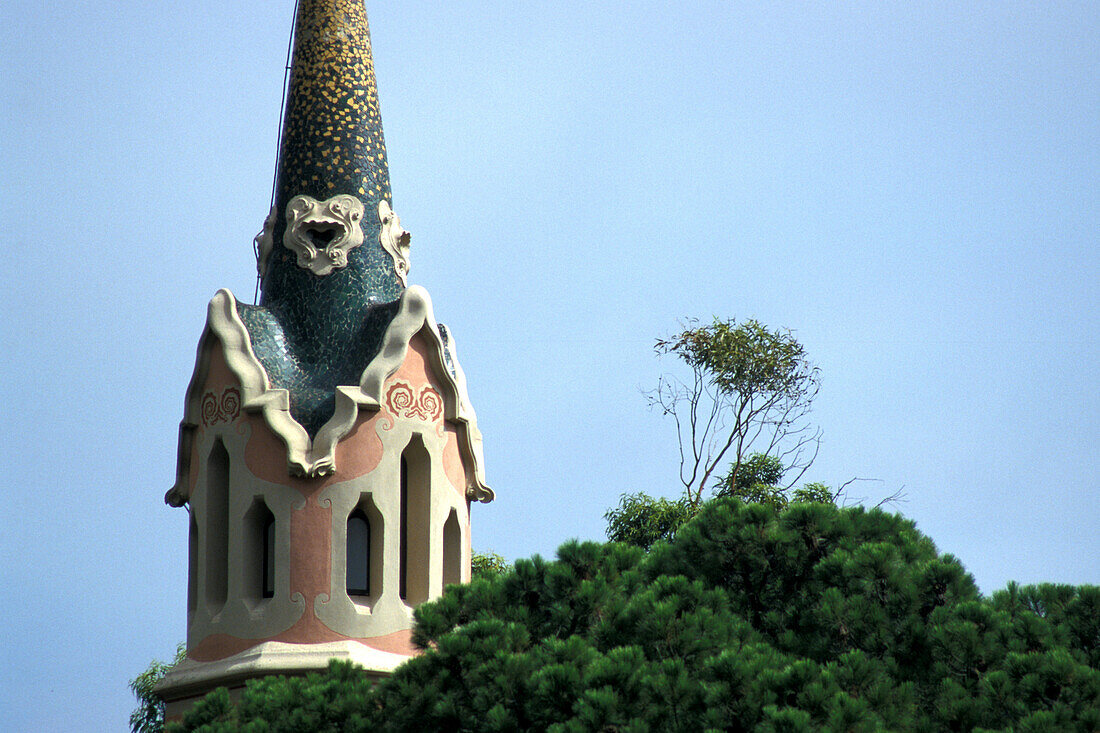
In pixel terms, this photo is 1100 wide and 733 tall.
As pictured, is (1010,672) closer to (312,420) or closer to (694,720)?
(694,720)

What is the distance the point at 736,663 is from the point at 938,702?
1.78 m

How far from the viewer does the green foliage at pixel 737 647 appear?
36.5 ft

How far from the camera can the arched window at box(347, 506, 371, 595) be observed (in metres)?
15.8

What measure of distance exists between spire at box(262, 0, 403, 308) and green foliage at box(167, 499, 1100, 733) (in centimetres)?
502

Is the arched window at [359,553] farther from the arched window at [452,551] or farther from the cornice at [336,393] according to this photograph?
the arched window at [452,551]

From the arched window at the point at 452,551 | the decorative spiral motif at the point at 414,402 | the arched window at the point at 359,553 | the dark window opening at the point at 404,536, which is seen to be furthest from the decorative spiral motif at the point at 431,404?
the arched window at the point at 359,553

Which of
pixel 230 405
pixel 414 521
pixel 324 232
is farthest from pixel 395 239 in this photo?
pixel 414 521

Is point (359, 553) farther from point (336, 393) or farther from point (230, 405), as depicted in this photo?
point (230, 405)

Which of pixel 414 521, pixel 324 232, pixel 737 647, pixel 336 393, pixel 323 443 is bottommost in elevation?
pixel 737 647

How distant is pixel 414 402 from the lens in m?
16.2

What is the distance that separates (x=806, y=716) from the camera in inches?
417

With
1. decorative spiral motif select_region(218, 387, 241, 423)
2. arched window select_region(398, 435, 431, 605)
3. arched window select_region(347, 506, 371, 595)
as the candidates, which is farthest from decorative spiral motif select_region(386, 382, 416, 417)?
decorative spiral motif select_region(218, 387, 241, 423)

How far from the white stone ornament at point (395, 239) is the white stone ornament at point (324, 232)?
31 centimetres

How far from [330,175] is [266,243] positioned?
1053mm
